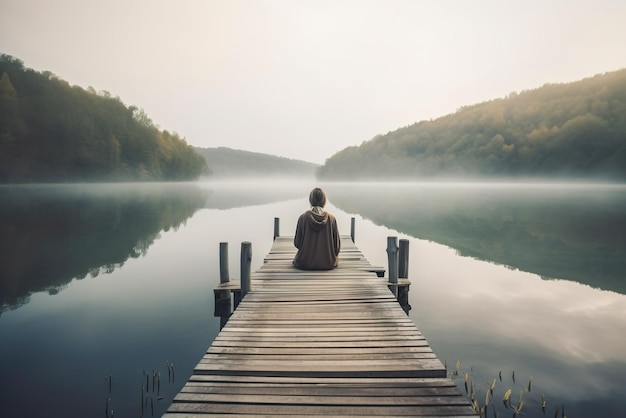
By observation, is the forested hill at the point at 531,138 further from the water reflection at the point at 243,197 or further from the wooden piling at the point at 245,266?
the wooden piling at the point at 245,266

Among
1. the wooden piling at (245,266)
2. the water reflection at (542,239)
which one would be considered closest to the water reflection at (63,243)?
the wooden piling at (245,266)

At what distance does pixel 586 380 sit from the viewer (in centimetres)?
625

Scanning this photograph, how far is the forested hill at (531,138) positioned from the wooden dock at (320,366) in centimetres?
11120

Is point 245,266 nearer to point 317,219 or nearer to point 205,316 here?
point 317,219

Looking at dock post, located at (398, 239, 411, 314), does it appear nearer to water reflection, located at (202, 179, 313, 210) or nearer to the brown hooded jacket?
the brown hooded jacket

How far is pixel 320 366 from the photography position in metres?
4.03

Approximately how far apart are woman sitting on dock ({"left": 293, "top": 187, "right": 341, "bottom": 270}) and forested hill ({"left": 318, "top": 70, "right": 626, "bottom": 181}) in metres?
109

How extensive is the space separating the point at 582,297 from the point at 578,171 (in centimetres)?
11229

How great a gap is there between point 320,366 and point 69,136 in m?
93.4

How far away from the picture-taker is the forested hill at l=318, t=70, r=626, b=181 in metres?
91.4

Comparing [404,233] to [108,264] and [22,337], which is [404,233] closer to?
[108,264]

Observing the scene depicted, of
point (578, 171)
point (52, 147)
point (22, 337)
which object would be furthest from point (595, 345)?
point (578, 171)

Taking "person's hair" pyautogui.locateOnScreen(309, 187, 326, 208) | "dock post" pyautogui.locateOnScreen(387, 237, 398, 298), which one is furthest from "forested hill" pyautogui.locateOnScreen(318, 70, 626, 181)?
"person's hair" pyautogui.locateOnScreen(309, 187, 326, 208)

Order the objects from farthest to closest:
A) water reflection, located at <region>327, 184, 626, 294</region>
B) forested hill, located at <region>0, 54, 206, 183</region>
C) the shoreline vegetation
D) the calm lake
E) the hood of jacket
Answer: the shoreline vegetation
forested hill, located at <region>0, 54, 206, 183</region>
water reflection, located at <region>327, 184, 626, 294</region>
the hood of jacket
the calm lake
